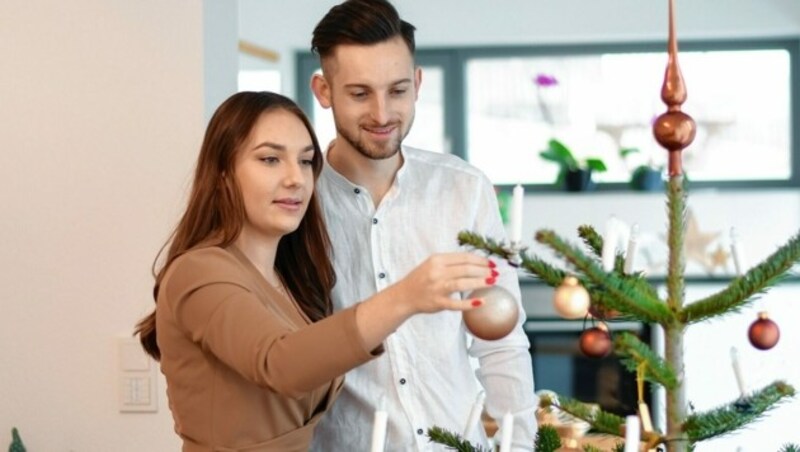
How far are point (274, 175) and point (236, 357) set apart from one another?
0.34 m

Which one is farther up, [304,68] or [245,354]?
[304,68]

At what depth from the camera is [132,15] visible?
2.82m

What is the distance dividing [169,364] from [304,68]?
183 inches

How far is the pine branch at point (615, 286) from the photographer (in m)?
1.14

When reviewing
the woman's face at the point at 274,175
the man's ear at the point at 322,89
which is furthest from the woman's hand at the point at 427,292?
the man's ear at the point at 322,89

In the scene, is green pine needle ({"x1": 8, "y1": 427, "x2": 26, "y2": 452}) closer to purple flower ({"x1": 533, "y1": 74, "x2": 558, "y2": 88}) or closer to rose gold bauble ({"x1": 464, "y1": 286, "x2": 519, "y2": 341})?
rose gold bauble ({"x1": 464, "y1": 286, "x2": 519, "y2": 341})

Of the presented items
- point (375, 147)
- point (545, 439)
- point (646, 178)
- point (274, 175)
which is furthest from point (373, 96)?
point (646, 178)

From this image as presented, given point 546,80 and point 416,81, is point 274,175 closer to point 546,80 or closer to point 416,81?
point 416,81

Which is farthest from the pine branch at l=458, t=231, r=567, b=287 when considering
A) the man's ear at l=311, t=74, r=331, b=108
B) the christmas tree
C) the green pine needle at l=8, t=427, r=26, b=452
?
the green pine needle at l=8, t=427, r=26, b=452

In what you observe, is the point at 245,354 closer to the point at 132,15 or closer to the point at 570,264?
the point at 570,264

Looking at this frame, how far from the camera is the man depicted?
203cm

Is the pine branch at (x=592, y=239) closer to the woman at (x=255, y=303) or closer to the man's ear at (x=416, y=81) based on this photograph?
the woman at (x=255, y=303)

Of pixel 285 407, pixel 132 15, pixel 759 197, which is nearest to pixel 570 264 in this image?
pixel 285 407

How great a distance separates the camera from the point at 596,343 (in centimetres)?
120
